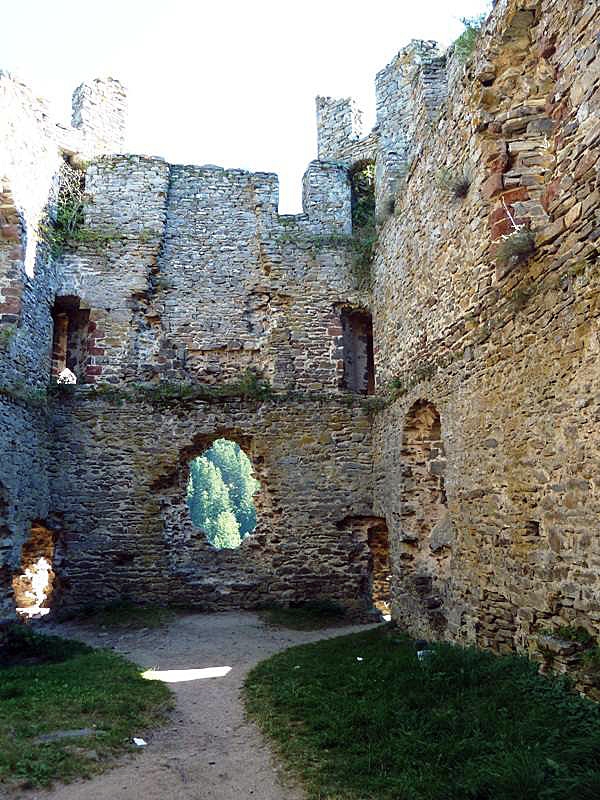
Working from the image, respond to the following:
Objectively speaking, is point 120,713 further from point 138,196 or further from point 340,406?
point 138,196

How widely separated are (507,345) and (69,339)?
10304mm

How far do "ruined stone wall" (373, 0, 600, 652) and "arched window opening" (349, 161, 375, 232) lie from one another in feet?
14.2

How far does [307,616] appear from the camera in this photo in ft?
38.9

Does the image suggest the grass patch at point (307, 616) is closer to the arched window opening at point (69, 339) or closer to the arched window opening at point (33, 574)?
the arched window opening at point (33, 574)

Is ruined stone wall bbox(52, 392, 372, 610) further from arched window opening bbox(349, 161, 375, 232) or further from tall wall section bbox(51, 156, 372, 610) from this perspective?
arched window opening bbox(349, 161, 375, 232)

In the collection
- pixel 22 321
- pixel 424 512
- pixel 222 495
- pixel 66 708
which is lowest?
pixel 66 708

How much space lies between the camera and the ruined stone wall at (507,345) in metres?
5.53

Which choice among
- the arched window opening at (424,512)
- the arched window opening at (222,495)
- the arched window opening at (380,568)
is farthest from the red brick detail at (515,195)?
the arched window opening at (222,495)

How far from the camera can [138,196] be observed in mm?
14164

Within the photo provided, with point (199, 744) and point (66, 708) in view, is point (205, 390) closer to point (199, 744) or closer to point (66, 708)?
point (66, 708)

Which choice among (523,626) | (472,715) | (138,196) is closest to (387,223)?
(138,196)

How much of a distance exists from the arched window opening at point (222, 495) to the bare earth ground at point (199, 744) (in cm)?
3301

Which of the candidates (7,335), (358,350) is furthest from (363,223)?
(7,335)

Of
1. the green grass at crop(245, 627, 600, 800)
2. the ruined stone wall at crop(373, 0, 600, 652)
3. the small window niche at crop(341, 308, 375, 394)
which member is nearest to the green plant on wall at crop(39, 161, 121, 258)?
the small window niche at crop(341, 308, 375, 394)
